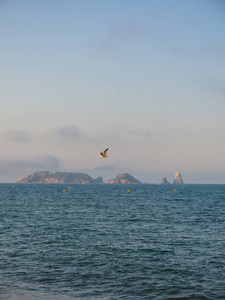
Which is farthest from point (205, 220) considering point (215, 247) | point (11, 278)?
point (11, 278)

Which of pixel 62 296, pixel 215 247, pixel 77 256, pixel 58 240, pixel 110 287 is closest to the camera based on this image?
pixel 62 296

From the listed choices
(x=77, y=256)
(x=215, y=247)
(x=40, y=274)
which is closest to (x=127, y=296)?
(x=40, y=274)

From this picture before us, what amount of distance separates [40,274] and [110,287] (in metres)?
5.92

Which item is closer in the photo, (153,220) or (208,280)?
(208,280)

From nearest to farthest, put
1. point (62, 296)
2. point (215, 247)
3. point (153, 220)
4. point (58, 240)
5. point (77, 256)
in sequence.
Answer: point (62, 296)
point (77, 256)
point (215, 247)
point (58, 240)
point (153, 220)

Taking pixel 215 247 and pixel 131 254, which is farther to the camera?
pixel 215 247

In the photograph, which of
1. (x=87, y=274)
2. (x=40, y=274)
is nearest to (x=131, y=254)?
(x=87, y=274)

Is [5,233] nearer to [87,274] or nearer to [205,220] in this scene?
[87,274]

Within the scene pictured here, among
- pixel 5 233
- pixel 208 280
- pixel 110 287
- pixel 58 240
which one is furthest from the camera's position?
pixel 5 233

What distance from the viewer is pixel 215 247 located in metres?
37.0

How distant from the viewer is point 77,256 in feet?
108

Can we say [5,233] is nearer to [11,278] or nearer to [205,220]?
[11,278]

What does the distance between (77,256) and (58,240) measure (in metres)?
8.05

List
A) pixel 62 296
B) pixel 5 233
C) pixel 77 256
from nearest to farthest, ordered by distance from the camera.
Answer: pixel 62 296 → pixel 77 256 → pixel 5 233
